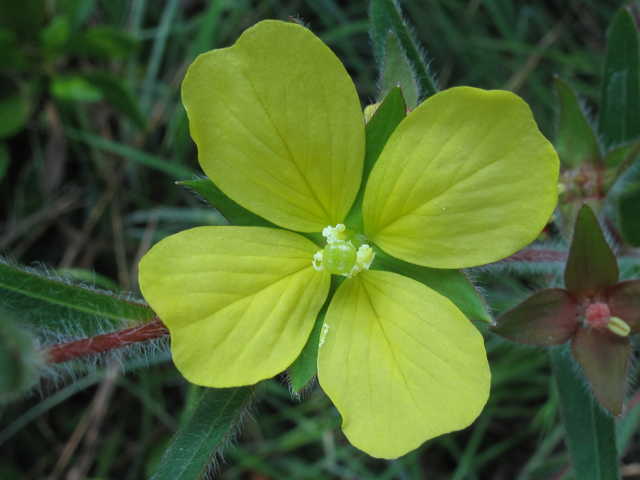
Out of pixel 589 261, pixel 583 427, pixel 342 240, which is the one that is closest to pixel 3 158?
pixel 342 240

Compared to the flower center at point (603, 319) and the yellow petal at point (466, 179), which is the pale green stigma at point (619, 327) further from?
the yellow petal at point (466, 179)

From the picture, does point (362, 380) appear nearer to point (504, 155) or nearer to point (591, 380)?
point (504, 155)

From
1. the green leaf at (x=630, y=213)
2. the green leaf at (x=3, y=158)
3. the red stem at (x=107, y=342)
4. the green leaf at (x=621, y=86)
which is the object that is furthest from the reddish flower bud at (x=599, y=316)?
the green leaf at (x=3, y=158)

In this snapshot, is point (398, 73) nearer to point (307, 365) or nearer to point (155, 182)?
point (307, 365)

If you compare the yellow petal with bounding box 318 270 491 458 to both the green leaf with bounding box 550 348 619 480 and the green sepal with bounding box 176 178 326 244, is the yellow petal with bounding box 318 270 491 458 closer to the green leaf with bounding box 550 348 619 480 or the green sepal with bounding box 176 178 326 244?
the green sepal with bounding box 176 178 326 244

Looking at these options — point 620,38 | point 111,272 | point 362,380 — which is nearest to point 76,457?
point 111,272
